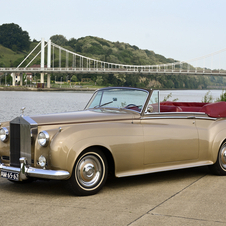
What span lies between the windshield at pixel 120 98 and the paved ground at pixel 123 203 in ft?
3.40

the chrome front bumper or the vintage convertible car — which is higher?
the vintage convertible car

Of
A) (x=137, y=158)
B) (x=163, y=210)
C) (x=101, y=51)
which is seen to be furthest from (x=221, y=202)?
(x=101, y=51)

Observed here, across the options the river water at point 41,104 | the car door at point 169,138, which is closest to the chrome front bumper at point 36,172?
the car door at point 169,138

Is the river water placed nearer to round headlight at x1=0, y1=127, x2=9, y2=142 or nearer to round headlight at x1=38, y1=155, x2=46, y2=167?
round headlight at x1=0, y1=127, x2=9, y2=142

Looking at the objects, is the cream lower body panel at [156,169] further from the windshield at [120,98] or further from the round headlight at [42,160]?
the round headlight at [42,160]

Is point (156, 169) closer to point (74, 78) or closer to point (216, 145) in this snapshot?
point (216, 145)

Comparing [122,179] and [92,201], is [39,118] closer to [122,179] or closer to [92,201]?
[92,201]

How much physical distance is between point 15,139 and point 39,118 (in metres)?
0.39

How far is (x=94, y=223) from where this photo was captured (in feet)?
10.6

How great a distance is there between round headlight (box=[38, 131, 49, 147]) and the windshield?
1371 millimetres

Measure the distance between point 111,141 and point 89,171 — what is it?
43 centimetres

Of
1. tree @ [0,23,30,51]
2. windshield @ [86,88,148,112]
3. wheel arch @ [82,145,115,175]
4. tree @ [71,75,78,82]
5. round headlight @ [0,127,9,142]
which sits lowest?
wheel arch @ [82,145,115,175]

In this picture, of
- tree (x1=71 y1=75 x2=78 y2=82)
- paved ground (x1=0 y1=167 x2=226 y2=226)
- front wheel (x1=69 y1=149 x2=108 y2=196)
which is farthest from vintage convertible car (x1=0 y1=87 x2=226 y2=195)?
tree (x1=71 y1=75 x2=78 y2=82)

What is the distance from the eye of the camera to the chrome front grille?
4.11 m
